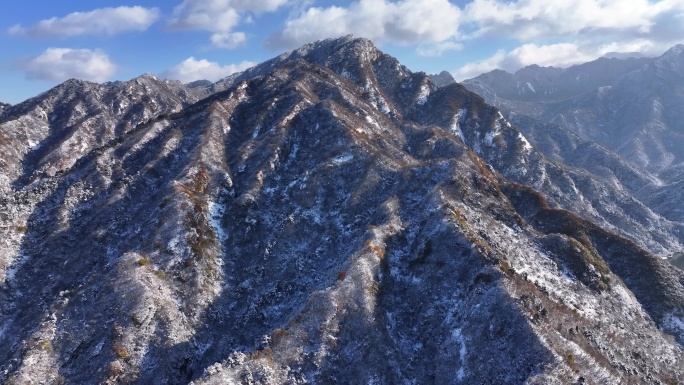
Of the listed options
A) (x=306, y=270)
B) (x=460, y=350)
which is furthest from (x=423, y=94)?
(x=460, y=350)

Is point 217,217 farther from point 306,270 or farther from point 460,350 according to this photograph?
point 460,350

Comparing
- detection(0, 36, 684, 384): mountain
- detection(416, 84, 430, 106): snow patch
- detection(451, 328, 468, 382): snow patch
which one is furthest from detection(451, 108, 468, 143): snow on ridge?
detection(451, 328, 468, 382): snow patch

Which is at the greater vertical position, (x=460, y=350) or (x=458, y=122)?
(x=458, y=122)

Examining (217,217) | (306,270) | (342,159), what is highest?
(342,159)

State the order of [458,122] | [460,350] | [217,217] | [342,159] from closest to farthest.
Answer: [460,350], [217,217], [342,159], [458,122]

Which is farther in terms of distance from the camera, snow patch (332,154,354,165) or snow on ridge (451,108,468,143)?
snow on ridge (451,108,468,143)

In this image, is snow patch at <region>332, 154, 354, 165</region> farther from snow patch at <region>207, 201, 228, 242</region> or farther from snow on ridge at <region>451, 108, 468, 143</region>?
snow on ridge at <region>451, 108, 468, 143</region>

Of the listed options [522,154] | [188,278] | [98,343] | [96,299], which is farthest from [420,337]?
[522,154]

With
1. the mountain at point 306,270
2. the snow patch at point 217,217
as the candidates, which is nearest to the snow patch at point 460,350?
the mountain at point 306,270

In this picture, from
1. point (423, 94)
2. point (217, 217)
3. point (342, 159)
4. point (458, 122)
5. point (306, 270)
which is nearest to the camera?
point (306, 270)
